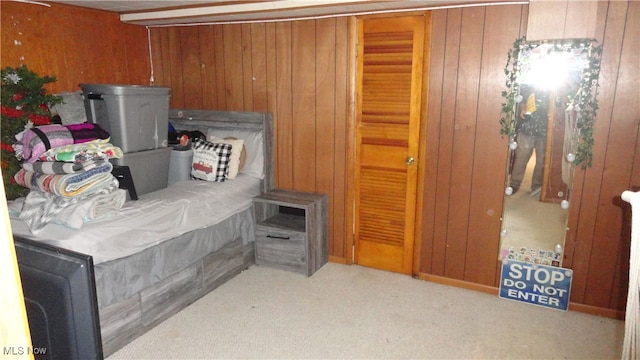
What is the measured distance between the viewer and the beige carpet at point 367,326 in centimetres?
253

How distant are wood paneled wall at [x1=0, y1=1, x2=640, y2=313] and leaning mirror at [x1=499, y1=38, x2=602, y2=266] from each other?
66 millimetres

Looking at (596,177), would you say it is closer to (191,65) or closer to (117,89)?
(117,89)

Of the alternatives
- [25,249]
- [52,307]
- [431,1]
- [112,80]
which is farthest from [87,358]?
[112,80]

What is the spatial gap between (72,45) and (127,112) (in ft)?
3.34

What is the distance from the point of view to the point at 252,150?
149 inches

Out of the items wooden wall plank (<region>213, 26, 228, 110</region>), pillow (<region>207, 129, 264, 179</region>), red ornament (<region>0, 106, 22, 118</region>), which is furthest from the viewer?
wooden wall plank (<region>213, 26, 228, 110</region>)

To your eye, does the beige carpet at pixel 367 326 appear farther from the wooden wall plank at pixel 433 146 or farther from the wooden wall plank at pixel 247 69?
the wooden wall plank at pixel 247 69

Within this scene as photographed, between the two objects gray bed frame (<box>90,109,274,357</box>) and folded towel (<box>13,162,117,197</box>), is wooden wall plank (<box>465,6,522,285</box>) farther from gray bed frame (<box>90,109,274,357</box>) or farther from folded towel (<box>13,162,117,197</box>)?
folded towel (<box>13,162,117,197</box>)

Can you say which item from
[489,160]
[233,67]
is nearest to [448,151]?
[489,160]

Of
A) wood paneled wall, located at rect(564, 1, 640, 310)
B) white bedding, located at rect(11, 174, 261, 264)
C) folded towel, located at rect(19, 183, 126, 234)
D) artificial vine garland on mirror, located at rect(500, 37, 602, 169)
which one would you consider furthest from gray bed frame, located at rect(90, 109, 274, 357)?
wood paneled wall, located at rect(564, 1, 640, 310)

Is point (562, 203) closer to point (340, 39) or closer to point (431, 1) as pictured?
point (431, 1)

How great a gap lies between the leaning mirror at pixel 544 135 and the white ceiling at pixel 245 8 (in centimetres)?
49

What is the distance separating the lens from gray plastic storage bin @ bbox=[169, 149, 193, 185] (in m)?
3.50

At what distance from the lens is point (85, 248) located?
231 cm
